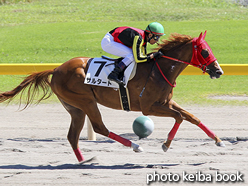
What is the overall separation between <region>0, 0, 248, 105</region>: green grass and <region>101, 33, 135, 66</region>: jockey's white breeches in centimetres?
476

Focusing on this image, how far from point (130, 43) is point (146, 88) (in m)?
0.67

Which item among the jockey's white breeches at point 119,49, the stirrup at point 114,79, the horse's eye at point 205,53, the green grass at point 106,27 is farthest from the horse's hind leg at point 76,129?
the green grass at point 106,27

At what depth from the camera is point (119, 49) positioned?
554cm

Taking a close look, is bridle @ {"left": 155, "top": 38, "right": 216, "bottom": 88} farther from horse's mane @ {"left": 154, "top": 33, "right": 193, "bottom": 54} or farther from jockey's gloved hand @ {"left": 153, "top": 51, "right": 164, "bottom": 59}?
jockey's gloved hand @ {"left": 153, "top": 51, "right": 164, "bottom": 59}

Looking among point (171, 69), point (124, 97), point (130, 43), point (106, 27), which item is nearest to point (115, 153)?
point (124, 97)

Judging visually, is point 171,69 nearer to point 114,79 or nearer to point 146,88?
point 146,88

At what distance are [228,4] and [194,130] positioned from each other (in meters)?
21.1

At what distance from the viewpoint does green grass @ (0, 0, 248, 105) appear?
41.4ft

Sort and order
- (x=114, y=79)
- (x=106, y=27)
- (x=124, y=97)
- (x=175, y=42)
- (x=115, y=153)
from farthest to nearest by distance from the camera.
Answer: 1. (x=106, y=27)
2. (x=115, y=153)
3. (x=175, y=42)
4. (x=124, y=97)
5. (x=114, y=79)

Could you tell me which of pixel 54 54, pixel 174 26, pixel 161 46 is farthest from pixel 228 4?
pixel 161 46

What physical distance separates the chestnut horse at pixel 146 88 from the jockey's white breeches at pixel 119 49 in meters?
0.21

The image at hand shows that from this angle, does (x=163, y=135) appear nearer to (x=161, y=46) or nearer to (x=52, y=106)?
(x=161, y=46)

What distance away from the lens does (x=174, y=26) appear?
20.3 m

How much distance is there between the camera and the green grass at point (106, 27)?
12617 mm
